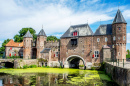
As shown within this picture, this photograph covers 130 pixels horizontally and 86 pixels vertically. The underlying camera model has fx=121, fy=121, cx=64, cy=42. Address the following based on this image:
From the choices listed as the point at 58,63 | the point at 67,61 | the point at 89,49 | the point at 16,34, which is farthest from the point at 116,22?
the point at 16,34

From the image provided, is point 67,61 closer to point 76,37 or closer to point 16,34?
point 76,37

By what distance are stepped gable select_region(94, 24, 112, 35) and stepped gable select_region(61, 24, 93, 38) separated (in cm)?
166

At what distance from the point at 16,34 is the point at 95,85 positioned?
1795 inches

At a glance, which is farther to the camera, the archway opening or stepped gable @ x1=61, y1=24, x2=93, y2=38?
the archway opening

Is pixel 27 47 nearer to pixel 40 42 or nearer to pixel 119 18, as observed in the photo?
pixel 40 42

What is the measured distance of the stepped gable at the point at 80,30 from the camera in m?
27.2

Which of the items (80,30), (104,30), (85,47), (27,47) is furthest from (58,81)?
(27,47)

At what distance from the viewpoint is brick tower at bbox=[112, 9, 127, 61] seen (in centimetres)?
2306

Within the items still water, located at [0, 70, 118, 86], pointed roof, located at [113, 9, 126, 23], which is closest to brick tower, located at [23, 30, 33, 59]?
still water, located at [0, 70, 118, 86]

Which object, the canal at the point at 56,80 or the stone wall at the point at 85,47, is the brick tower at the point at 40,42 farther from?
the canal at the point at 56,80

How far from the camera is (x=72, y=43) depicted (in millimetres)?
27906

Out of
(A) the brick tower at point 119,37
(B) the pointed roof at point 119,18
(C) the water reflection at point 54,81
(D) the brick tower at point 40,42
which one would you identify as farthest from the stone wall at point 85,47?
(C) the water reflection at point 54,81

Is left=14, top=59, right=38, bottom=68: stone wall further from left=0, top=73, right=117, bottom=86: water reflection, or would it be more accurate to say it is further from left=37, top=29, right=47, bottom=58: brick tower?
left=0, top=73, right=117, bottom=86: water reflection

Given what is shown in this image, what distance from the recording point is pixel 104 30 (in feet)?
85.0
